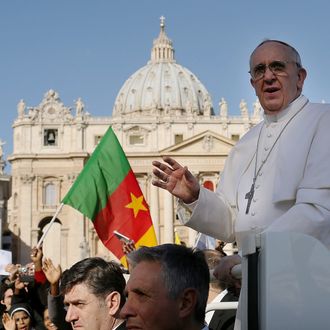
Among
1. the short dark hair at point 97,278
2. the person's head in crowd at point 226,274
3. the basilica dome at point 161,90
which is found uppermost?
the basilica dome at point 161,90

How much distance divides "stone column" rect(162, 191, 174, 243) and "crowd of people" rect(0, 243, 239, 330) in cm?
5341

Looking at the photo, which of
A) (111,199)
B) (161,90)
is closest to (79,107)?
(161,90)

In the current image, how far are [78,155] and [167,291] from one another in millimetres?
57558

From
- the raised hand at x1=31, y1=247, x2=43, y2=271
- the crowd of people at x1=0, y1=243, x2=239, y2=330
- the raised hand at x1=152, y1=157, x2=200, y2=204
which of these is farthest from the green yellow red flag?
the raised hand at x1=152, y1=157, x2=200, y2=204

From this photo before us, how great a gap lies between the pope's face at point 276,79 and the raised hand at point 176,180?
377 mm

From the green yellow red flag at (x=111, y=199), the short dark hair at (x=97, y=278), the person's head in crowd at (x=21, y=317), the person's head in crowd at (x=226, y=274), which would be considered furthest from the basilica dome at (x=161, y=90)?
the person's head in crowd at (x=226, y=274)

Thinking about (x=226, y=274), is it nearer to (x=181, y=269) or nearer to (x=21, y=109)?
(x=181, y=269)

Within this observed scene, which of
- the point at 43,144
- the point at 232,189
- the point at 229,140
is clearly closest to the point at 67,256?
the point at 43,144

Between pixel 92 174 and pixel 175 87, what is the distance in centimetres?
7465

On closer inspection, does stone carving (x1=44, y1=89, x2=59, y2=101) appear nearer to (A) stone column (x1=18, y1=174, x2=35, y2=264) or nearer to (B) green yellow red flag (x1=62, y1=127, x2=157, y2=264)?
(A) stone column (x1=18, y1=174, x2=35, y2=264)

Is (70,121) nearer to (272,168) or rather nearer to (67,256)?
(67,256)

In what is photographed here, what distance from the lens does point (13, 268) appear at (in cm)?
798

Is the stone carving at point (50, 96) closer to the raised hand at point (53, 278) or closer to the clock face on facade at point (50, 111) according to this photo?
the clock face on facade at point (50, 111)

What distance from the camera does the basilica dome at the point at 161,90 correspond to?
8306 centimetres
